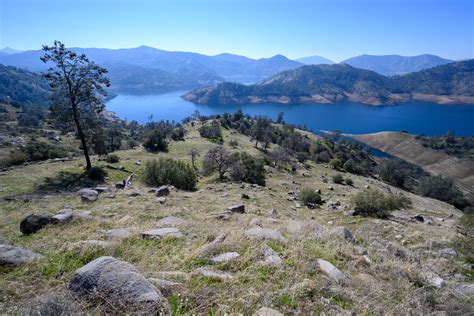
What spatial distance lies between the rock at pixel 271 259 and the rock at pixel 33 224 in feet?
22.3

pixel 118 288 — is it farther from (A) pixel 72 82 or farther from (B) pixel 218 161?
(B) pixel 218 161

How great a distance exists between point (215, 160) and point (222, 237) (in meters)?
27.5

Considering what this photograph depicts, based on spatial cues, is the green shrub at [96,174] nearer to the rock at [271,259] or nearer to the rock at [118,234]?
the rock at [118,234]

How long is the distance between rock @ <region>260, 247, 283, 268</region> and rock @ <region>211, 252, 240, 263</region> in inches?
22.6

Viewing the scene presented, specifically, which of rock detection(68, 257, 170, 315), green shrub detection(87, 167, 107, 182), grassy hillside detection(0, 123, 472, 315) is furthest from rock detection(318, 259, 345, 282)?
green shrub detection(87, 167, 107, 182)

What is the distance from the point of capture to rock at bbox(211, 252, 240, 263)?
17.9 ft

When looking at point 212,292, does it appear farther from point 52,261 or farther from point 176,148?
point 176,148

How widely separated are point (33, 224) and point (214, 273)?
6.50 m

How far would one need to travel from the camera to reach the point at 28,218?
8289mm

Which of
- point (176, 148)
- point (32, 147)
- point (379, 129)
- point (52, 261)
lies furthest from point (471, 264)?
point (379, 129)

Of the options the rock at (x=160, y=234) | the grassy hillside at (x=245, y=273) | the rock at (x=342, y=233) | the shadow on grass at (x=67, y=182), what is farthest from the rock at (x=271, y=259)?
the shadow on grass at (x=67, y=182)

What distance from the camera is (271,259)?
17.9 ft

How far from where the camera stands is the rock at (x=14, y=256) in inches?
191

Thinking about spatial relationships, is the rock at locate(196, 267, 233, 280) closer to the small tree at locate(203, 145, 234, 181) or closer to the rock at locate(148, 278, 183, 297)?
the rock at locate(148, 278, 183, 297)
